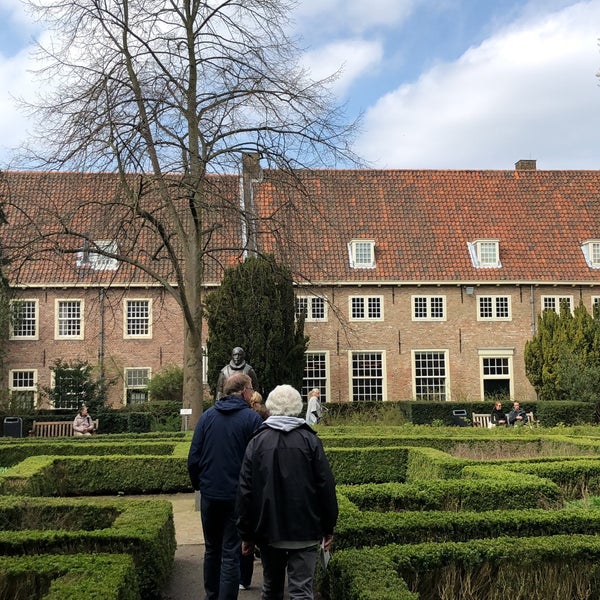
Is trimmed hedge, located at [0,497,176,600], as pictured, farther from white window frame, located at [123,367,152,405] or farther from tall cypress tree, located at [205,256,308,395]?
white window frame, located at [123,367,152,405]

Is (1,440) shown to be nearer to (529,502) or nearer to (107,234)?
(107,234)

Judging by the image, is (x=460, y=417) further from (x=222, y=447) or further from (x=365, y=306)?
(x=222, y=447)

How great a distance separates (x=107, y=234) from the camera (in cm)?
1695

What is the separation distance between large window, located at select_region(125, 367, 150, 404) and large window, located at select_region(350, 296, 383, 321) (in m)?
8.00

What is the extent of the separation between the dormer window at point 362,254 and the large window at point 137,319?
789cm

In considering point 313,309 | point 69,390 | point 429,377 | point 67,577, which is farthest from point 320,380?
point 67,577

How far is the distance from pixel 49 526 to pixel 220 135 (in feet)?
34.9

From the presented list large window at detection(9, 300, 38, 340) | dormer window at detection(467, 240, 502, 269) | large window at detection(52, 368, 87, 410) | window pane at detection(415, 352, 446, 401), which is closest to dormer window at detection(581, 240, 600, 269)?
dormer window at detection(467, 240, 502, 269)

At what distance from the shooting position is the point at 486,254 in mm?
30672

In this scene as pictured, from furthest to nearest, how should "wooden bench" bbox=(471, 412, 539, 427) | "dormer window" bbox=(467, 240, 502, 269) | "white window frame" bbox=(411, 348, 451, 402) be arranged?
"dormer window" bbox=(467, 240, 502, 269) → "white window frame" bbox=(411, 348, 451, 402) → "wooden bench" bbox=(471, 412, 539, 427)

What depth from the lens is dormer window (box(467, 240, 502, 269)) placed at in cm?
3052

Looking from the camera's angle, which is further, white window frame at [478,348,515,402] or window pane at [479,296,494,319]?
window pane at [479,296,494,319]

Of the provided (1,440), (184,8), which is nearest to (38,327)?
(1,440)

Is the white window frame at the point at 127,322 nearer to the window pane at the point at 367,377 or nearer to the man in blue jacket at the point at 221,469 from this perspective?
the window pane at the point at 367,377
